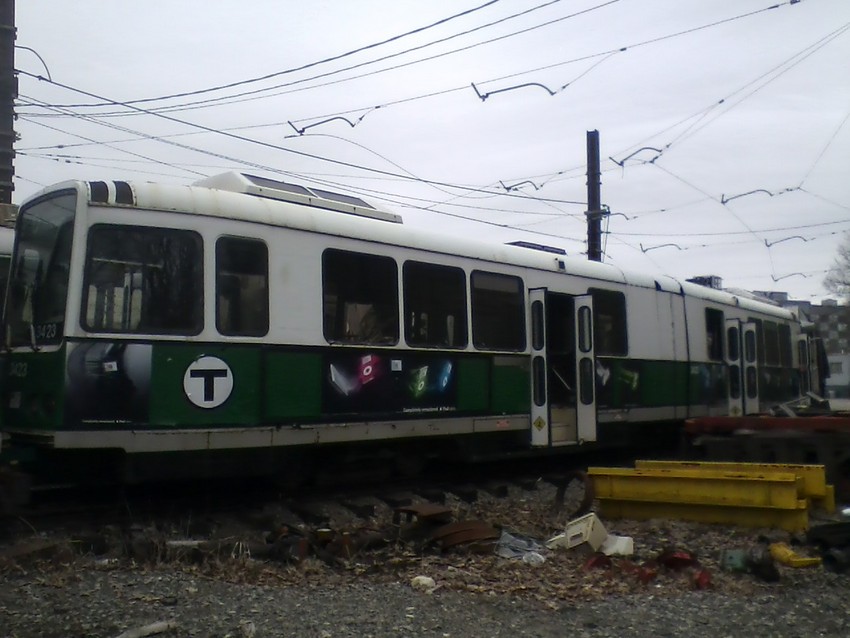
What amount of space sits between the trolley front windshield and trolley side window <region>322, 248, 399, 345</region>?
2.41 meters

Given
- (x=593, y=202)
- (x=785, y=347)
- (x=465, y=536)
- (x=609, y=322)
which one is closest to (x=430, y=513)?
(x=465, y=536)

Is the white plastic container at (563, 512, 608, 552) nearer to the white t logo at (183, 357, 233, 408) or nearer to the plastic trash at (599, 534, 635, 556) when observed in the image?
the plastic trash at (599, 534, 635, 556)

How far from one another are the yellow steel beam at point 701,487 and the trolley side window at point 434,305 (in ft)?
7.82

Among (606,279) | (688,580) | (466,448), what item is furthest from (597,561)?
(606,279)

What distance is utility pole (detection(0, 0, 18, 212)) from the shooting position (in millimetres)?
13656

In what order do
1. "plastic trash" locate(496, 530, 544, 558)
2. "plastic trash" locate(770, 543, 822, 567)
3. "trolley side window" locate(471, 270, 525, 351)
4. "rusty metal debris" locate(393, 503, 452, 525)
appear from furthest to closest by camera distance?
1. "trolley side window" locate(471, 270, 525, 351)
2. "rusty metal debris" locate(393, 503, 452, 525)
3. "plastic trash" locate(496, 530, 544, 558)
4. "plastic trash" locate(770, 543, 822, 567)

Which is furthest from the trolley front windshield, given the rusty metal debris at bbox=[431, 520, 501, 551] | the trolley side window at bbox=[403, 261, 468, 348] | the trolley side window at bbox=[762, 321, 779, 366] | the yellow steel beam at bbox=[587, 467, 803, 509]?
the trolley side window at bbox=[762, 321, 779, 366]

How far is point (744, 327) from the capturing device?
1747 centimetres

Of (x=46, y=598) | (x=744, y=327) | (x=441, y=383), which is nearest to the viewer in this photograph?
(x=46, y=598)

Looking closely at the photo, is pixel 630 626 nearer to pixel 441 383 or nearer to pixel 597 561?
pixel 597 561

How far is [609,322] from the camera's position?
13.2 metres

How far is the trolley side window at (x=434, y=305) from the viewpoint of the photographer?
389 inches

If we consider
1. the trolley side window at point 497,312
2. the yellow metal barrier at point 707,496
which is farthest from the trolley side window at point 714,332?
the yellow metal barrier at point 707,496

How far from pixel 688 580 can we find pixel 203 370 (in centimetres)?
440
